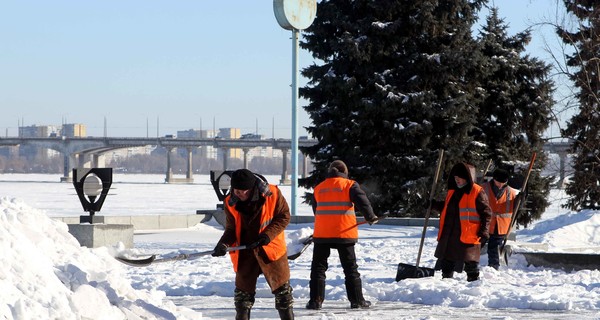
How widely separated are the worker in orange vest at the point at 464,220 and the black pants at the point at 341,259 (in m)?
1.93

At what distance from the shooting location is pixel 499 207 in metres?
13.8

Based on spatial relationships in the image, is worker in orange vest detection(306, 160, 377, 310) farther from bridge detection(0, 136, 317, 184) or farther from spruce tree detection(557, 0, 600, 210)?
bridge detection(0, 136, 317, 184)

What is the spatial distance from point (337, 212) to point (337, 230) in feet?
0.54

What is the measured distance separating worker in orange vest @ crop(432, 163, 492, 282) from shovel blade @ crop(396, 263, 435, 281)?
38 cm

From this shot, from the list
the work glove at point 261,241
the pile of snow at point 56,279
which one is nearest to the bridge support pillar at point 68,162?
the pile of snow at point 56,279

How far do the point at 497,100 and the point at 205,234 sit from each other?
12840 mm

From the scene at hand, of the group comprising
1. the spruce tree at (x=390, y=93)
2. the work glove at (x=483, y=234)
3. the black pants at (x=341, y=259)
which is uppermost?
the spruce tree at (x=390, y=93)

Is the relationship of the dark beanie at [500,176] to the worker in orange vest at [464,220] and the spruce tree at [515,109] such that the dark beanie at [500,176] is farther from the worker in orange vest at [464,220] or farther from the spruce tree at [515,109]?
the spruce tree at [515,109]

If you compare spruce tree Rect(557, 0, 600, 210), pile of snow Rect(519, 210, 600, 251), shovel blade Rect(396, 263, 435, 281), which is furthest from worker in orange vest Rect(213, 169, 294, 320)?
spruce tree Rect(557, 0, 600, 210)

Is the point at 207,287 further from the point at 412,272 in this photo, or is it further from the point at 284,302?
the point at 284,302

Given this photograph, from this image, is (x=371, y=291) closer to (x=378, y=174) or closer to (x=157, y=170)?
(x=378, y=174)

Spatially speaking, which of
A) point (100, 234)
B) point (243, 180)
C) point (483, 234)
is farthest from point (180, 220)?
point (243, 180)

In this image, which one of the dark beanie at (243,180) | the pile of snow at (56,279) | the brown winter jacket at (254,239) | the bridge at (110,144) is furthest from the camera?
the bridge at (110,144)

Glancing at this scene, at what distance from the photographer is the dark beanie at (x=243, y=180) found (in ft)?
24.1
